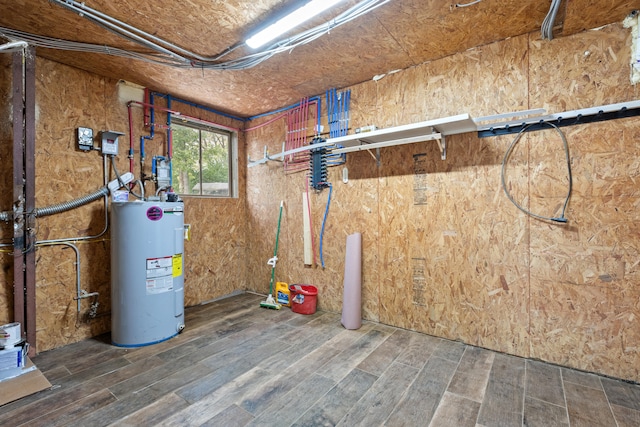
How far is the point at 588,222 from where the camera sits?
2123mm

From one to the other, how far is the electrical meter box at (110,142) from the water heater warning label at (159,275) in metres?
1.15

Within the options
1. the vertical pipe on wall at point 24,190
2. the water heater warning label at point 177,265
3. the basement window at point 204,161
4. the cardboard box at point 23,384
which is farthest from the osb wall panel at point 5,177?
the basement window at point 204,161

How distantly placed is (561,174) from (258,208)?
129 inches

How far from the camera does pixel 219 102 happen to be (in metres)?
3.61

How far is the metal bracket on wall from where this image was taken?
78.0 inches

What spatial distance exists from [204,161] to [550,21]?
3.71 meters

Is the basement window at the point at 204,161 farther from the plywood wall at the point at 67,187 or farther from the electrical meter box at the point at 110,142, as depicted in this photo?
the electrical meter box at the point at 110,142

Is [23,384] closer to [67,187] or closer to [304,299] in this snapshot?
[67,187]

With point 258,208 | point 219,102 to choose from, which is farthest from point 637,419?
point 219,102

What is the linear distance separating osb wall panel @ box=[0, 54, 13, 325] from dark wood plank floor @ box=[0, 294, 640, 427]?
1.77ft

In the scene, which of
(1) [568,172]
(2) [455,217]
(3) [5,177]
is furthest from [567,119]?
(3) [5,177]

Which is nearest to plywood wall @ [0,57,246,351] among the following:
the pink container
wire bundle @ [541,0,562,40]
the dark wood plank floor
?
the dark wood plank floor

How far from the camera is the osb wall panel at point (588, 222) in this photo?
2010mm

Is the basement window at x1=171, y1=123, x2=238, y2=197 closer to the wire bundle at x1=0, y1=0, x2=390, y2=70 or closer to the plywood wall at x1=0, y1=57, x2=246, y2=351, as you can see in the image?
the plywood wall at x1=0, y1=57, x2=246, y2=351
